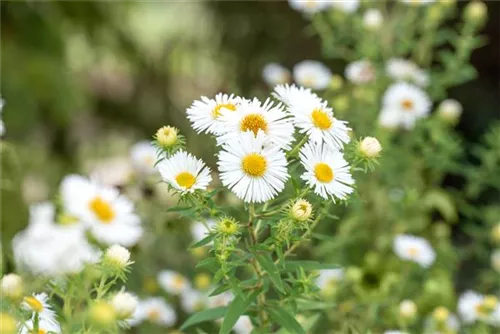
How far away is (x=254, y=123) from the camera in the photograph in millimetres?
890

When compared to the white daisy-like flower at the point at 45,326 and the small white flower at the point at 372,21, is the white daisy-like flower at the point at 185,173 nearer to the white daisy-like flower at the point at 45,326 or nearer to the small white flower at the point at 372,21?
the white daisy-like flower at the point at 45,326

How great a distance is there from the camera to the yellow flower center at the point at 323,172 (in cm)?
88

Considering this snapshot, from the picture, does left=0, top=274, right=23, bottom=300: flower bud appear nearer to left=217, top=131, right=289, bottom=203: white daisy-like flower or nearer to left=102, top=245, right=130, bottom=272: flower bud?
left=102, top=245, right=130, bottom=272: flower bud

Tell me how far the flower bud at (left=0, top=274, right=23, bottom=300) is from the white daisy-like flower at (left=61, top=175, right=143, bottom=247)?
11 cm

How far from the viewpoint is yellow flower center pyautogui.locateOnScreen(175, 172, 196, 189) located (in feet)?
2.86

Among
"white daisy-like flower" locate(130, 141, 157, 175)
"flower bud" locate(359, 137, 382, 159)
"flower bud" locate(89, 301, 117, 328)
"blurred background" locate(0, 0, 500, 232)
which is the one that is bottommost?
"flower bud" locate(89, 301, 117, 328)

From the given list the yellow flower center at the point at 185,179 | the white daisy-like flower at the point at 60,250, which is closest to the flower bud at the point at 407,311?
the yellow flower center at the point at 185,179

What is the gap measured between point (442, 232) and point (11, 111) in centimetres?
122

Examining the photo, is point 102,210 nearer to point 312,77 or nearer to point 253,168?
point 253,168

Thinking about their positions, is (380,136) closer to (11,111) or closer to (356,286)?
(356,286)

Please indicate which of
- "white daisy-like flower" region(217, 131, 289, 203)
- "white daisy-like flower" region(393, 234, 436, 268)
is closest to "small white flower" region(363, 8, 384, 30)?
"white daisy-like flower" region(393, 234, 436, 268)

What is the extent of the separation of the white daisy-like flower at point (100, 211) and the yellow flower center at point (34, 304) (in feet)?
0.33

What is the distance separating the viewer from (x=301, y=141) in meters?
0.91

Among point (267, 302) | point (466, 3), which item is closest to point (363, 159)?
point (267, 302)
